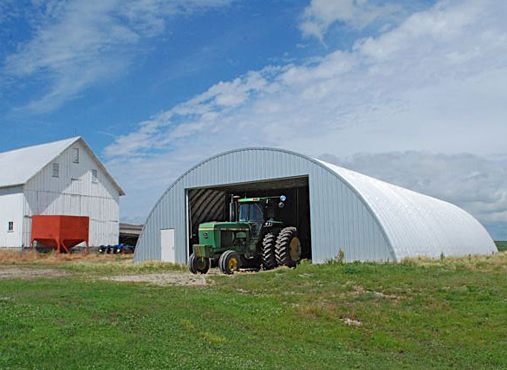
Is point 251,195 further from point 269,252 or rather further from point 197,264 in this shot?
point 197,264

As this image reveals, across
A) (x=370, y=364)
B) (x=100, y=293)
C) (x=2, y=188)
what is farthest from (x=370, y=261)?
(x=2, y=188)

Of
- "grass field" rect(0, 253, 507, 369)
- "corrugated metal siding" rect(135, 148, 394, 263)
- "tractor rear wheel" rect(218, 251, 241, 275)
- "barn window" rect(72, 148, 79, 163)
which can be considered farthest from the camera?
"barn window" rect(72, 148, 79, 163)

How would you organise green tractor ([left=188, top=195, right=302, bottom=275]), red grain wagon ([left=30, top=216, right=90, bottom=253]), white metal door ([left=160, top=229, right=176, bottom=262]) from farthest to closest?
1. red grain wagon ([left=30, top=216, right=90, bottom=253])
2. white metal door ([left=160, top=229, right=176, bottom=262])
3. green tractor ([left=188, top=195, right=302, bottom=275])

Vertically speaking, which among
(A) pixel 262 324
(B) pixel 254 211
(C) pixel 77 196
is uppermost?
(C) pixel 77 196

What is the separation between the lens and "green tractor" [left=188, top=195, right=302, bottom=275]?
21859 mm

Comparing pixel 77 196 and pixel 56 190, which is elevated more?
pixel 56 190

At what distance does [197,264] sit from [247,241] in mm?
2545

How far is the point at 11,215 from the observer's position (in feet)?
126

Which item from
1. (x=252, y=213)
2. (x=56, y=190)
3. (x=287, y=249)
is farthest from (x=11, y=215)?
(x=287, y=249)

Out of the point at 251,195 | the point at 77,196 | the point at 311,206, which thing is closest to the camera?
the point at 311,206

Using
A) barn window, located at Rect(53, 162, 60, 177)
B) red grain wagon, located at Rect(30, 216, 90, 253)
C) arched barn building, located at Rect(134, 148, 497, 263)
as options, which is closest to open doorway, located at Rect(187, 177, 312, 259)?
arched barn building, located at Rect(134, 148, 497, 263)

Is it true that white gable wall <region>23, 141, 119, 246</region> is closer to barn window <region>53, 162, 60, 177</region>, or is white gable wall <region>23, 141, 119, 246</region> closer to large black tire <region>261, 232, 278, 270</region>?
barn window <region>53, 162, 60, 177</region>

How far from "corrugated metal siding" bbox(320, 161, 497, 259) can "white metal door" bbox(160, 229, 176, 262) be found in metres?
9.54

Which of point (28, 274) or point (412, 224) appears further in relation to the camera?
point (412, 224)
